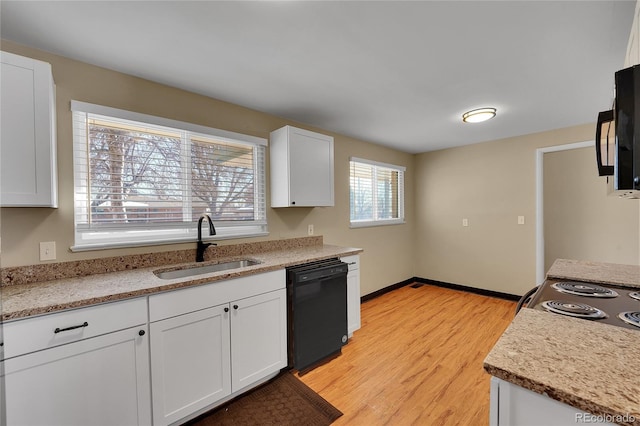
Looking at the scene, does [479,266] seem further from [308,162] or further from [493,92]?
[308,162]

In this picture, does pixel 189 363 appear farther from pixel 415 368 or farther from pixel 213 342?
pixel 415 368

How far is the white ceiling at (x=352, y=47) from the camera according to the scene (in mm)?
1356

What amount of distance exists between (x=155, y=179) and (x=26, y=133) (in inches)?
28.8

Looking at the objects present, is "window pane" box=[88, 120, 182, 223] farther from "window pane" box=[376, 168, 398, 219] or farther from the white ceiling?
Answer: "window pane" box=[376, 168, 398, 219]

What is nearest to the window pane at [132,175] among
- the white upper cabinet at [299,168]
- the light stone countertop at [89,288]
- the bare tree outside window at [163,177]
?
the bare tree outside window at [163,177]

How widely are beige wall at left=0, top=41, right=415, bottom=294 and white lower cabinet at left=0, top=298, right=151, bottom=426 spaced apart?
0.65m

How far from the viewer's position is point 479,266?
4.06 m

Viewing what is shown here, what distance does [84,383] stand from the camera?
4.35 ft

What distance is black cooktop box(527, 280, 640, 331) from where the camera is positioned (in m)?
1.07

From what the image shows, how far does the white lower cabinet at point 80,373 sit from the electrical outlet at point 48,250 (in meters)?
0.63

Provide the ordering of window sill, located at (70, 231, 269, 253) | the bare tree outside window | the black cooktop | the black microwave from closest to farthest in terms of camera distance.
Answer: the black microwave → the black cooktop → window sill, located at (70, 231, 269, 253) → the bare tree outside window

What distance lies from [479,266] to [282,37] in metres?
4.08

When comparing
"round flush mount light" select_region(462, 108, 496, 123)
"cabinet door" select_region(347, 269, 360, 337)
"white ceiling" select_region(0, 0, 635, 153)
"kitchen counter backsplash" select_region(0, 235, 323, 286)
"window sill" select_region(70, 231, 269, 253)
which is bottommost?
"cabinet door" select_region(347, 269, 360, 337)

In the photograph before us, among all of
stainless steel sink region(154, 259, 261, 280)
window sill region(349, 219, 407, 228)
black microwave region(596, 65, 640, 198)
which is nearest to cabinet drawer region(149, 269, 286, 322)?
stainless steel sink region(154, 259, 261, 280)
